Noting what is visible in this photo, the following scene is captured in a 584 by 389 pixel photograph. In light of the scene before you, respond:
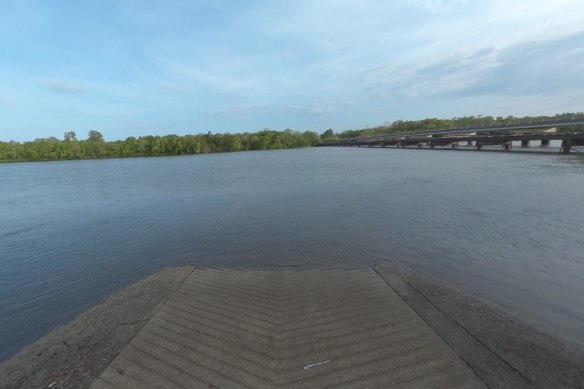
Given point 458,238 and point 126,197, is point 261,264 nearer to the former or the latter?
point 458,238

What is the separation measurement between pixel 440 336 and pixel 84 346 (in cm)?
656

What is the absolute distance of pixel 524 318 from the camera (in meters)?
6.16

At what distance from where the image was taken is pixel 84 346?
207 inches

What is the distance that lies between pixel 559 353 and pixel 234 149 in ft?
470

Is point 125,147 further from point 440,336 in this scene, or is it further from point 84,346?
point 440,336

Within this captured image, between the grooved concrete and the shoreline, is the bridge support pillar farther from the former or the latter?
the grooved concrete

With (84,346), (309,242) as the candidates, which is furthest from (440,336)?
(309,242)

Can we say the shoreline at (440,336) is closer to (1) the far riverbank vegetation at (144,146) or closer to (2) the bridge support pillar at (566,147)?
(2) the bridge support pillar at (566,147)

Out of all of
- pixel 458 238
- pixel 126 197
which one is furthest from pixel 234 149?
pixel 458 238

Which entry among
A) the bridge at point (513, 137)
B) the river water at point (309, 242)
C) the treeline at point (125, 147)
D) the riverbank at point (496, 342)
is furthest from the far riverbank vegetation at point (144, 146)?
the riverbank at point (496, 342)

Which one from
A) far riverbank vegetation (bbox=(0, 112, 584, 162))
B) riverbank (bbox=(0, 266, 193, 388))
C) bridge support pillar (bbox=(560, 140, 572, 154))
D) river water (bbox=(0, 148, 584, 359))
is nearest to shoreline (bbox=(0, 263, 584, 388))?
riverbank (bbox=(0, 266, 193, 388))

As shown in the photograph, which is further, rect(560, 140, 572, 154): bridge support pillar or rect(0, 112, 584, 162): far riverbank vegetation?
rect(0, 112, 584, 162): far riverbank vegetation

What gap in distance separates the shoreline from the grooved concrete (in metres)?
0.31

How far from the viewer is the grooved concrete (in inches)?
164
